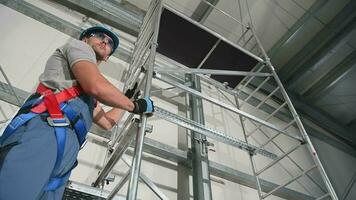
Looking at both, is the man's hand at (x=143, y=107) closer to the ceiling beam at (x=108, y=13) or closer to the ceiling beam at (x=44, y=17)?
the ceiling beam at (x=44, y=17)

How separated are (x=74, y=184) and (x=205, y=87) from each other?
301 centimetres

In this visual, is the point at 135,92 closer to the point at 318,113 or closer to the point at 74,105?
the point at 74,105

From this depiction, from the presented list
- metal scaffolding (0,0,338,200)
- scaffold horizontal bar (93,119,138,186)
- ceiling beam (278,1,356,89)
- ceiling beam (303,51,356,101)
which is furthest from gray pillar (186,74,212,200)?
ceiling beam (303,51,356,101)

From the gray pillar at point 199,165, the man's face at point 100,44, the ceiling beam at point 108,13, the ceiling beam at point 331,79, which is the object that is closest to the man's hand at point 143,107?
the man's face at point 100,44

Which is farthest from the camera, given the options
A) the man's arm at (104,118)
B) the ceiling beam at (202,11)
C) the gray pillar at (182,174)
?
the ceiling beam at (202,11)

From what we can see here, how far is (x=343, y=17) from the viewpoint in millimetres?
4598

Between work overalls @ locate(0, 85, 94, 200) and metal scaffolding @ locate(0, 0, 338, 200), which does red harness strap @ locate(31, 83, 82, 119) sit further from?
metal scaffolding @ locate(0, 0, 338, 200)

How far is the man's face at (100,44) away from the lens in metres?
1.75

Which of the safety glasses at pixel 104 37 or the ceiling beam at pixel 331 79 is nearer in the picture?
the safety glasses at pixel 104 37

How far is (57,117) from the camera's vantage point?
1.21 m

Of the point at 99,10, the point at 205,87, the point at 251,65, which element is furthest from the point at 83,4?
the point at 251,65

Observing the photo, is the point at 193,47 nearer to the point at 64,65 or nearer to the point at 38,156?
the point at 64,65

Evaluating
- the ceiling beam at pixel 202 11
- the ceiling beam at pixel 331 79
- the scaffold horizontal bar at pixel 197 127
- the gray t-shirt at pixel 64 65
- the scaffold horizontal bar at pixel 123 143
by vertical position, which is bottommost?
the scaffold horizontal bar at pixel 123 143

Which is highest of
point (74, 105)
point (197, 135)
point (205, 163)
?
point (197, 135)
